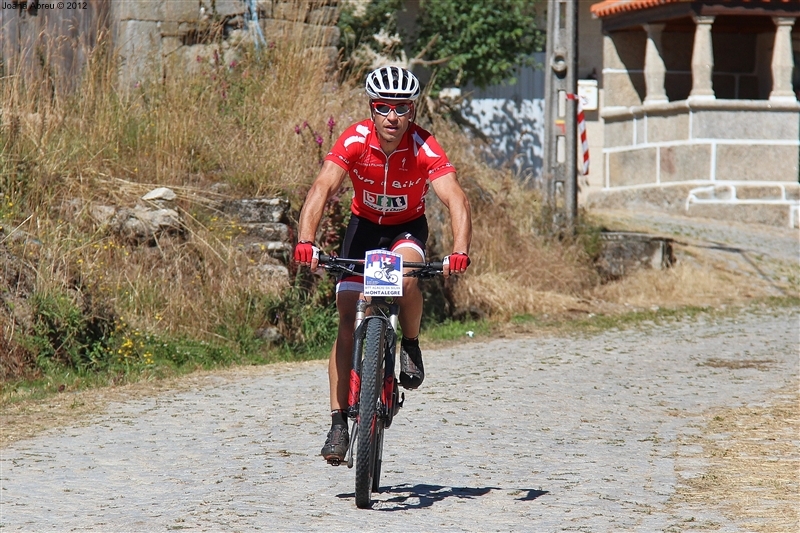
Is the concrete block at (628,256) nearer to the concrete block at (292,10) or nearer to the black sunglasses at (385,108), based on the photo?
the concrete block at (292,10)

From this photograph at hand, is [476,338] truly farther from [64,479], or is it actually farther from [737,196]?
[737,196]

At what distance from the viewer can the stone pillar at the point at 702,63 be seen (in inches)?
869

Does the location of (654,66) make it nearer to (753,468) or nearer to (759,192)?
(759,192)

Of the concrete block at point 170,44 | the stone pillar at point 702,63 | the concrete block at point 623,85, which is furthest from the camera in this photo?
the concrete block at point 623,85

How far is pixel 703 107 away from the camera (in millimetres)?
21969

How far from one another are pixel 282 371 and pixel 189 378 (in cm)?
85

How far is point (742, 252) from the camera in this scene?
17578 millimetres

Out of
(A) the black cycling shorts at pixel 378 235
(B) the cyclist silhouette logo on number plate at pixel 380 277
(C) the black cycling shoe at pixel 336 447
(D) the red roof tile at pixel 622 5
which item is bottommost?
(C) the black cycling shoe at pixel 336 447

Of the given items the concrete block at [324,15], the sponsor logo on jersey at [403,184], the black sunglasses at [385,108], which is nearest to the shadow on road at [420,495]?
the sponsor logo on jersey at [403,184]

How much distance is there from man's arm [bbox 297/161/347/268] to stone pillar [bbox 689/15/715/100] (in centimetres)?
1690

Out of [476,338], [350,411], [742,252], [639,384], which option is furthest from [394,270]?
[742,252]

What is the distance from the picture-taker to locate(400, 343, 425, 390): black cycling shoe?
21.5 ft

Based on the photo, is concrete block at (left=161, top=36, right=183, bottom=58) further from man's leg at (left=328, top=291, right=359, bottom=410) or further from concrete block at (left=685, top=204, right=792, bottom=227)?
concrete block at (left=685, top=204, right=792, bottom=227)

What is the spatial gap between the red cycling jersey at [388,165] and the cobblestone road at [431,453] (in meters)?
1.50
